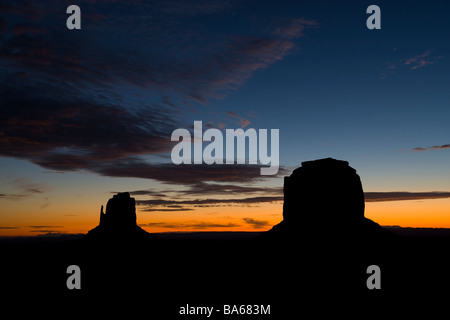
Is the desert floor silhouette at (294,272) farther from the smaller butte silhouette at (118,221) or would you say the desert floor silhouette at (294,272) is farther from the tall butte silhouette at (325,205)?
the smaller butte silhouette at (118,221)

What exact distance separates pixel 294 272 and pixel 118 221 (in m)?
86.7

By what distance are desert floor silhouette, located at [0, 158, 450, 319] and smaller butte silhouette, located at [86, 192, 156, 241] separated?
540 inches

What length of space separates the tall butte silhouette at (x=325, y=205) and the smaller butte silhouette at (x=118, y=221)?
63.4m

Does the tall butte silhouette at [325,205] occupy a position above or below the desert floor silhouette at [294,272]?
above

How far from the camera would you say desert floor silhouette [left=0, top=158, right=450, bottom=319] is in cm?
7319

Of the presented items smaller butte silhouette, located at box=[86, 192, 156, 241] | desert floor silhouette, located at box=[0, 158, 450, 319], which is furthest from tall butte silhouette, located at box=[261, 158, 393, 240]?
smaller butte silhouette, located at box=[86, 192, 156, 241]

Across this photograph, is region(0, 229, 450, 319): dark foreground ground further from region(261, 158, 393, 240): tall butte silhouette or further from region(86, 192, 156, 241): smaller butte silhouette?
region(86, 192, 156, 241): smaller butte silhouette

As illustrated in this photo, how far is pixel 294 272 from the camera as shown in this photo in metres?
82.9

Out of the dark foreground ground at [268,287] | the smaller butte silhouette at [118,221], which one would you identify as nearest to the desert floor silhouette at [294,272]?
the dark foreground ground at [268,287]

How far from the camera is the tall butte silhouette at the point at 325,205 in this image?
321 feet

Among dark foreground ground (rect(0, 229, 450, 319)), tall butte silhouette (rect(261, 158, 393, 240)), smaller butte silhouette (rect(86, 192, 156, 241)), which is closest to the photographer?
dark foreground ground (rect(0, 229, 450, 319))

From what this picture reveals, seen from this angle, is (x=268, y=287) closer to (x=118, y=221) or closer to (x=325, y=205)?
(x=325, y=205)
